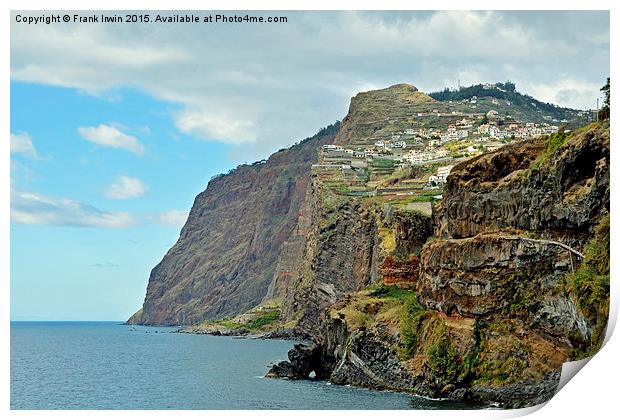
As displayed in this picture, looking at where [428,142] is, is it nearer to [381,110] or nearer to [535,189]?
[381,110]

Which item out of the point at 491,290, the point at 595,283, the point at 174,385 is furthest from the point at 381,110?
the point at 595,283

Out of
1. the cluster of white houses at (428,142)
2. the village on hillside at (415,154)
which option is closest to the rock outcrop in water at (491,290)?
the village on hillside at (415,154)

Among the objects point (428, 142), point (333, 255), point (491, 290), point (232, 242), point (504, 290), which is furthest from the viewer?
point (232, 242)

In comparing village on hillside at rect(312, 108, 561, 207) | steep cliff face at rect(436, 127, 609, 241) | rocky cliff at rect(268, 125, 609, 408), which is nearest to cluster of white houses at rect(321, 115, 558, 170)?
village on hillside at rect(312, 108, 561, 207)

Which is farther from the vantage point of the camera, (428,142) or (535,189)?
(428,142)

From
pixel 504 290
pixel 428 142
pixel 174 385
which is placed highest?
pixel 428 142

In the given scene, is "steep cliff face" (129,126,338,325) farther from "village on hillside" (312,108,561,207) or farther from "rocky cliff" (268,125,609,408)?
"rocky cliff" (268,125,609,408)
